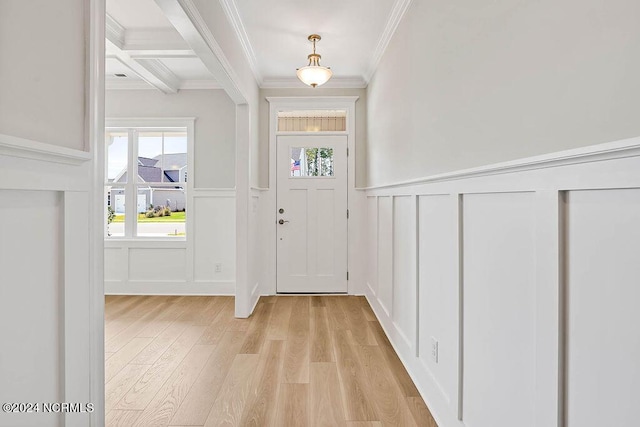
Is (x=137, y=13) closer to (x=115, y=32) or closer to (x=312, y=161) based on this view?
(x=115, y=32)

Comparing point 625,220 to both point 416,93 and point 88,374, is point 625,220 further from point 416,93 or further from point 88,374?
point 416,93

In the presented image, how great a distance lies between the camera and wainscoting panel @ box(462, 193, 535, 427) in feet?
3.49

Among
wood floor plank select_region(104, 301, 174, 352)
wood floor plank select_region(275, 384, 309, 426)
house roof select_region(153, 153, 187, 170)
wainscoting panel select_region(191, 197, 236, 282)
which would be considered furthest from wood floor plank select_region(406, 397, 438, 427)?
house roof select_region(153, 153, 187, 170)

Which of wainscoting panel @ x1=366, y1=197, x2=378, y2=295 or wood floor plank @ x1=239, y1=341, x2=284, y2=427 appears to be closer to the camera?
wood floor plank @ x1=239, y1=341, x2=284, y2=427

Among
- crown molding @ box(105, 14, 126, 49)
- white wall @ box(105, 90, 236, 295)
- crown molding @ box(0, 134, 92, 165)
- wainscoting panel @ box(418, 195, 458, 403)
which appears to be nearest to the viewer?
crown molding @ box(0, 134, 92, 165)

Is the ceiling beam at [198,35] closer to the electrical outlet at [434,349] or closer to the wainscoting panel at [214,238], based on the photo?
the wainscoting panel at [214,238]

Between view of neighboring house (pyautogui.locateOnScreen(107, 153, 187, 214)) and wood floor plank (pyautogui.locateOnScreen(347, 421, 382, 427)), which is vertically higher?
view of neighboring house (pyautogui.locateOnScreen(107, 153, 187, 214))

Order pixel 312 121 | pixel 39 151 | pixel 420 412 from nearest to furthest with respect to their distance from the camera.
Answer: pixel 39 151
pixel 420 412
pixel 312 121

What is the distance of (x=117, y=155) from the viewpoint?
4.20m

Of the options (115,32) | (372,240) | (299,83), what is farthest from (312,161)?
(115,32)

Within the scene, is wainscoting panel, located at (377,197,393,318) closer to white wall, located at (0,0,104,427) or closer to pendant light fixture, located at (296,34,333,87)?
pendant light fixture, located at (296,34,333,87)

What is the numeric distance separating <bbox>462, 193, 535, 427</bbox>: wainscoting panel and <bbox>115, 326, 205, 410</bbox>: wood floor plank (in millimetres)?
1694

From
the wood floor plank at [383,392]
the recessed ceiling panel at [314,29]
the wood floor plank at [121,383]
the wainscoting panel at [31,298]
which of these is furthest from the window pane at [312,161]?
the wainscoting panel at [31,298]

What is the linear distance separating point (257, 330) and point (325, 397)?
46.5 inches
